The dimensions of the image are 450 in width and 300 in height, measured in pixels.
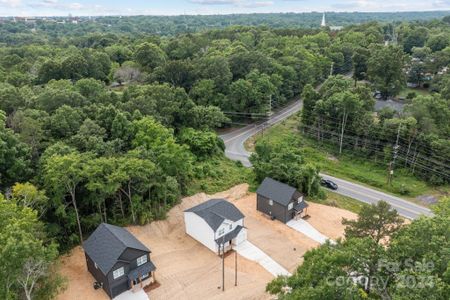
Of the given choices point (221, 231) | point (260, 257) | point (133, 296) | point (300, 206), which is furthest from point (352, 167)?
point (133, 296)

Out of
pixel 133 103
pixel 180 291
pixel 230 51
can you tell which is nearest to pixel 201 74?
pixel 230 51

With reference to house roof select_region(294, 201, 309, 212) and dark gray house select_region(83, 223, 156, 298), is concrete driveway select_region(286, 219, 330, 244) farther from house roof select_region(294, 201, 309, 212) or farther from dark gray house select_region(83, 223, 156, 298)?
dark gray house select_region(83, 223, 156, 298)

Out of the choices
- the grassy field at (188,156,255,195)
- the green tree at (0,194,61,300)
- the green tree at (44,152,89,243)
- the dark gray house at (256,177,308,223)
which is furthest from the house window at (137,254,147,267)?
the dark gray house at (256,177,308,223)

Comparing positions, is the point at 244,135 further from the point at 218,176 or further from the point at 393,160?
the point at 393,160

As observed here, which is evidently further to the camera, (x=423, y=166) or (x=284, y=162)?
(x=423, y=166)

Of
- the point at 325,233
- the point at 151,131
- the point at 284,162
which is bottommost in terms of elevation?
the point at 325,233

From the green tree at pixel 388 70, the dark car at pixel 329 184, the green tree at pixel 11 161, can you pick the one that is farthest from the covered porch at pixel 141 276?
the green tree at pixel 388 70

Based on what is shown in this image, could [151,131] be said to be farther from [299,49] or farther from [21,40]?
[21,40]
